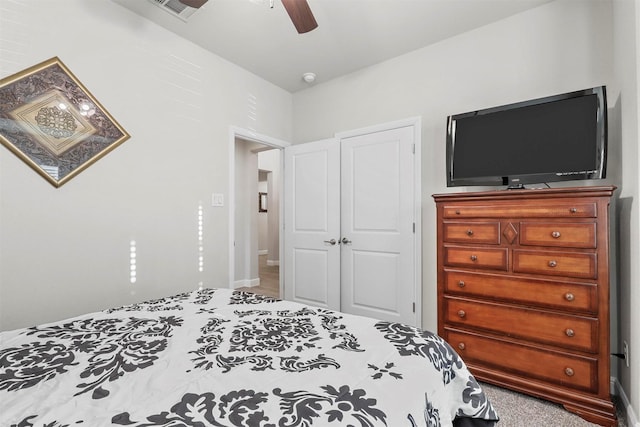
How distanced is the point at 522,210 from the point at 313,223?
212 cm

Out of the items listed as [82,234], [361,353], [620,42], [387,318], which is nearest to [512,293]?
[387,318]

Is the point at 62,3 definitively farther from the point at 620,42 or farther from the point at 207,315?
the point at 620,42

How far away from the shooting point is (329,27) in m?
2.62

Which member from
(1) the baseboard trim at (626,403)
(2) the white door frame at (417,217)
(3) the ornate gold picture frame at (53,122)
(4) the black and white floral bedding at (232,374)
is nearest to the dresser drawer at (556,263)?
(1) the baseboard trim at (626,403)

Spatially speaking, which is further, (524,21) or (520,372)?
(524,21)

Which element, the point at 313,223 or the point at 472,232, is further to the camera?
the point at 313,223

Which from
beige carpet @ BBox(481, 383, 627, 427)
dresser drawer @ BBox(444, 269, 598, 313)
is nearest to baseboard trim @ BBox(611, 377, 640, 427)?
beige carpet @ BBox(481, 383, 627, 427)

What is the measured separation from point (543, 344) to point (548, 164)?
1192 mm

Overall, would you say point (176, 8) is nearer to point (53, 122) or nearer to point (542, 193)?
point (53, 122)

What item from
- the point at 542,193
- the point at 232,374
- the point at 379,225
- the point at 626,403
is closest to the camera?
the point at 232,374

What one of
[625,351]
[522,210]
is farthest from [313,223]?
[625,351]

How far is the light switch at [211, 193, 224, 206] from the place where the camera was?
2.96 meters

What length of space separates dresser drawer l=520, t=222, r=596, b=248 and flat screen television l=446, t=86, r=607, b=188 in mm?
373

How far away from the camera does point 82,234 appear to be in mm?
2092
